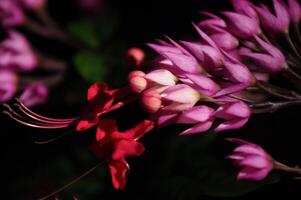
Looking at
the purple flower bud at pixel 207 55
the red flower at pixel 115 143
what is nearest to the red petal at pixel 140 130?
the red flower at pixel 115 143

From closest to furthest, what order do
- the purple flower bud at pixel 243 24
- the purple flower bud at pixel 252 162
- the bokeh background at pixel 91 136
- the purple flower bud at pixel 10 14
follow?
the purple flower bud at pixel 252 162 → the purple flower bud at pixel 243 24 → the bokeh background at pixel 91 136 → the purple flower bud at pixel 10 14

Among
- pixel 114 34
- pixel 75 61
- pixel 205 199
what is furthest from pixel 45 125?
pixel 114 34

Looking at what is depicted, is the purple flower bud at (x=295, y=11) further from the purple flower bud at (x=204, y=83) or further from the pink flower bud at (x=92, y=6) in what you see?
the pink flower bud at (x=92, y=6)

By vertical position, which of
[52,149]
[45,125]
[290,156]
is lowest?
[52,149]

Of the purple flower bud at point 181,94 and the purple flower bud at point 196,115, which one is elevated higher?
the purple flower bud at point 181,94

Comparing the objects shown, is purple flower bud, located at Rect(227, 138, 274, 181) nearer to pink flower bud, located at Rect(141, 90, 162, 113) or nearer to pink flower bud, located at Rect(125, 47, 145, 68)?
pink flower bud, located at Rect(141, 90, 162, 113)

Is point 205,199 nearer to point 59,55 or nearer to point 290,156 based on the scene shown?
point 290,156

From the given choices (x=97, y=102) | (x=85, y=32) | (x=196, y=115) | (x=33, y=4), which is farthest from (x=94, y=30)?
(x=196, y=115)
